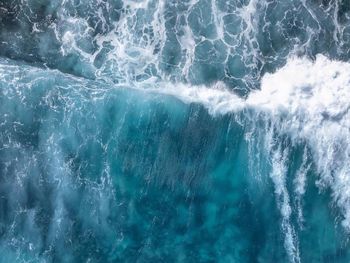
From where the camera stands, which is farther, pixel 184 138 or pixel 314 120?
pixel 184 138

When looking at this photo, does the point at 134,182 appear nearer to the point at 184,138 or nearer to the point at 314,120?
the point at 184,138

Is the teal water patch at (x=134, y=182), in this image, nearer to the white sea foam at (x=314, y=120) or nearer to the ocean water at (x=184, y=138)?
the ocean water at (x=184, y=138)

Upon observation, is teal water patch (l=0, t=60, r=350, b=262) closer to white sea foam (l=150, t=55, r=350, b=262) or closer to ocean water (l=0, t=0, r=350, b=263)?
ocean water (l=0, t=0, r=350, b=263)

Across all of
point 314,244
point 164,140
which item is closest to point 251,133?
point 164,140

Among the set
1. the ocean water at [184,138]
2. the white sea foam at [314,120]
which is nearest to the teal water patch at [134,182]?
the ocean water at [184,138]

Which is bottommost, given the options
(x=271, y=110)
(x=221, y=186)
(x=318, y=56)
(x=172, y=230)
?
(x=172, y=230)

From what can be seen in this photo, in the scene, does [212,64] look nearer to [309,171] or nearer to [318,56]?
[318,56]

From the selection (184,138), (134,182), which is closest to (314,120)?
(184,138)

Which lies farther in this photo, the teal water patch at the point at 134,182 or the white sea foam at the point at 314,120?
the teal water patch at the point at 134,182
